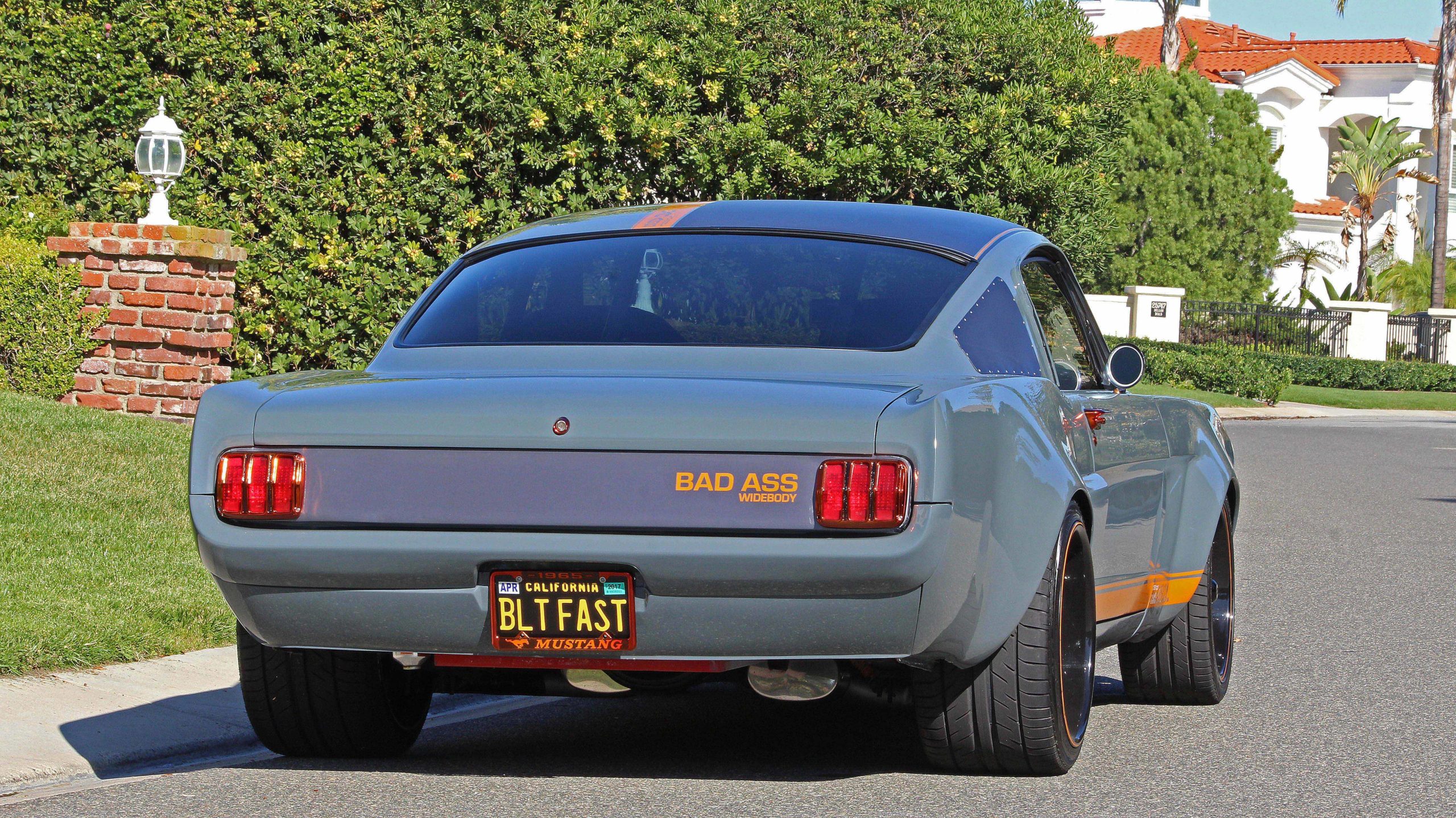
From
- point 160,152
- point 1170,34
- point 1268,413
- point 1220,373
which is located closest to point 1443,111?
point 1170,34

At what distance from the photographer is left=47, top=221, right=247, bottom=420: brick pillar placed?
1359 cm

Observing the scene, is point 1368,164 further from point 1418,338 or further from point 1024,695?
point 1024,695

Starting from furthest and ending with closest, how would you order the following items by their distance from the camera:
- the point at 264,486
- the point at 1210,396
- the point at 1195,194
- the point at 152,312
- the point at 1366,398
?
the point at 1195,194, the point at 1366,398, the point at 1210,396, the point at 152,312, the point at 264,486

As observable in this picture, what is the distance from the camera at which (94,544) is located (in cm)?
900

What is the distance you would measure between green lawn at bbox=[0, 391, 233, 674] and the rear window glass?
223 cm

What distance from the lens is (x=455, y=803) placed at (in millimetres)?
4820

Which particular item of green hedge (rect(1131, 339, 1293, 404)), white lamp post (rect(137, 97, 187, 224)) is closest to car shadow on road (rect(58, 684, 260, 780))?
white lamp post (rect(137, 97, 187, 224))

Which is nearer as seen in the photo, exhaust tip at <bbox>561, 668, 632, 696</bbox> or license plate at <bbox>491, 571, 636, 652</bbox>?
license plate at <bbox>491, 571, 636, 652</bbox>

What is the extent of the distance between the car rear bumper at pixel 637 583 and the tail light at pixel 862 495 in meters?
0.04

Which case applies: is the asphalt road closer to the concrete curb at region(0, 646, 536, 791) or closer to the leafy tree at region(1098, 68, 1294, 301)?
the concrete curb at region(0, 646, 536, 791)

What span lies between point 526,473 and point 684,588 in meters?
0.47

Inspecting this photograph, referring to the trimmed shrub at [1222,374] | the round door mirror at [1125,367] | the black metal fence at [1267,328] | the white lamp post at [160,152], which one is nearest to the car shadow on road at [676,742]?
the round door mirror at [1125,367]

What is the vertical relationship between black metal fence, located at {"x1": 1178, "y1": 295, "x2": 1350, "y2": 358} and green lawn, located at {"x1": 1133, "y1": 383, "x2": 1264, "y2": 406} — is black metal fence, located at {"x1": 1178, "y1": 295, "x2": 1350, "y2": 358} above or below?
above

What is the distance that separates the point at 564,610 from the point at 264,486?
82 cm
